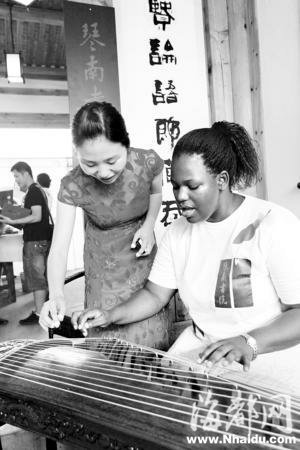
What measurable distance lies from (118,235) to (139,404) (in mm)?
1045

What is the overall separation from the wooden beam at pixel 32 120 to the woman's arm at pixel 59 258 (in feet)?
18.9

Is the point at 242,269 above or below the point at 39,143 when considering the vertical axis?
below

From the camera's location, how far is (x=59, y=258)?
1747 millimetres

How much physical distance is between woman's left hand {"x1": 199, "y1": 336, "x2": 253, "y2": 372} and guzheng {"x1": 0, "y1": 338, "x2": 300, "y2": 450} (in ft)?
0.12

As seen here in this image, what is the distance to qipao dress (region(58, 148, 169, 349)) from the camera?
1.83 meters

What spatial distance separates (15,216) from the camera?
16.4 ft

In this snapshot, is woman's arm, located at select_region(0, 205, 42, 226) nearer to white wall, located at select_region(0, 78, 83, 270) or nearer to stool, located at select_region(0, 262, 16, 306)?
stool, located at select_region(0, 262, 16, 306)

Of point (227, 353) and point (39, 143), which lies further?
point (39, 143)

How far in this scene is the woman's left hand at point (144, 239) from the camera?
73.0 inches

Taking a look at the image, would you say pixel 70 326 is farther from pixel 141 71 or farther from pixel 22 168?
pixel 22 168

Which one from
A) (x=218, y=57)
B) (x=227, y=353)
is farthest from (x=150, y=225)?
(x=218, y=57)

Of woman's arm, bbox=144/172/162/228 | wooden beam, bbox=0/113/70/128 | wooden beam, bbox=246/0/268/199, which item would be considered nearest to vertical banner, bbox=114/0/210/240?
wooden beam, bbox=246/0/268/199

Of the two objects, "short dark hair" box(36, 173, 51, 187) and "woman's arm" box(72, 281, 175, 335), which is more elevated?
"short dark hair" box(36, 173, 51, 187)

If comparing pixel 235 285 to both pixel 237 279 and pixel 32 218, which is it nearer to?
pixel 237 279
